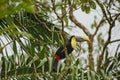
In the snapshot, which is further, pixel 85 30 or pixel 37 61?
pixel 85 30

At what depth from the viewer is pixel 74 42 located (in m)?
3.21

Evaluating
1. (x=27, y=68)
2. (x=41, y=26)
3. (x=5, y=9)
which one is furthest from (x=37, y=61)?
(x=5, y=9)

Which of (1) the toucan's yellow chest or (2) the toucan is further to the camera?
(1) the toucan's yellow chest

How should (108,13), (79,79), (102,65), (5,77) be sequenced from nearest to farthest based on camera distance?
1. (5,77)
2. (79,79)
3. (102,65)
4. (108,13)

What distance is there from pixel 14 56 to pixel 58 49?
2.29ft

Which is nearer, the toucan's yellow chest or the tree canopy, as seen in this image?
the tree canopy

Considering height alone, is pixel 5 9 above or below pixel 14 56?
above

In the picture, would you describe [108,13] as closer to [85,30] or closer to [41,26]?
[85,30]

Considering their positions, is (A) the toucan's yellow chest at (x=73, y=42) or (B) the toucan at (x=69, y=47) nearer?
(B) the toucan at (x=69, y=47)

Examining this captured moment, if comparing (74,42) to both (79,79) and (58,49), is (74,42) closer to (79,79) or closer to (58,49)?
(58,49)

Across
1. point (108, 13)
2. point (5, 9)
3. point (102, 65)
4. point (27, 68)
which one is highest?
point (5, 9)

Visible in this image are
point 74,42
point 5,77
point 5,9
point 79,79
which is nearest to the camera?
point 5,9

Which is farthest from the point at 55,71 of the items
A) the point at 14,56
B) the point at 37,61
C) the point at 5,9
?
the point at 5,9

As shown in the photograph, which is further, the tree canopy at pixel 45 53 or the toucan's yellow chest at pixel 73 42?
the toucan's yellow chest at pixel 73 42
